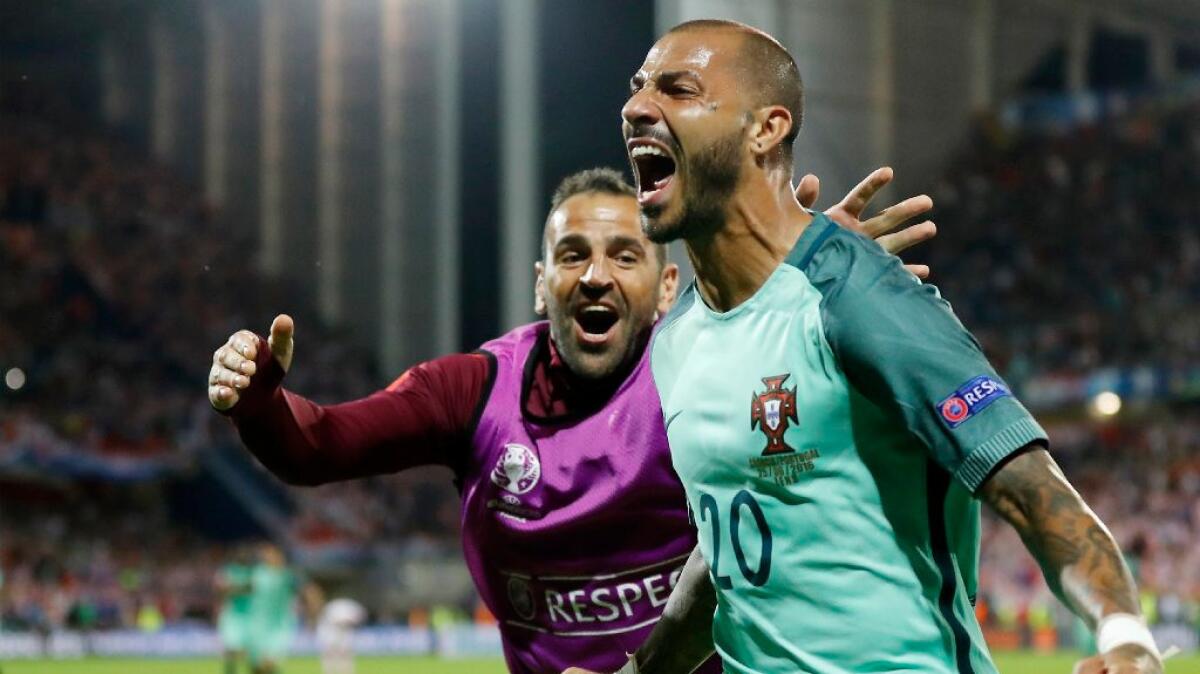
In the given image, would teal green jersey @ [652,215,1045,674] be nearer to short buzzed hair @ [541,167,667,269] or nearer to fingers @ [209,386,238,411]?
fingers @ [209,386,238,411]

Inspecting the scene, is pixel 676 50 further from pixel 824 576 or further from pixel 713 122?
pixel 824 576

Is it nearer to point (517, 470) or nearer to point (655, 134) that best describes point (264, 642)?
point (517, 470)

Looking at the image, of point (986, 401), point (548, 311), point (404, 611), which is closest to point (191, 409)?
point (404, 611)

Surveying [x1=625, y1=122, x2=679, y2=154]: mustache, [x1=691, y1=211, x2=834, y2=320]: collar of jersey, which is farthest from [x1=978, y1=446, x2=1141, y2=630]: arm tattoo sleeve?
[x1=625, y1=122, x2=679, y2=154]: mustache

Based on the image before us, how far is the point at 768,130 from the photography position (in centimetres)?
328

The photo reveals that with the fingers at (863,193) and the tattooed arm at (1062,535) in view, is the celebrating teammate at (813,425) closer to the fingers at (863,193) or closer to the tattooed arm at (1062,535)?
the tattooed arm at (1062,535)

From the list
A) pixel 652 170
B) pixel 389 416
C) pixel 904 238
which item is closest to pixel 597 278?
pixel 389 416

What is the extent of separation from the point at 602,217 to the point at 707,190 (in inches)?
64.6

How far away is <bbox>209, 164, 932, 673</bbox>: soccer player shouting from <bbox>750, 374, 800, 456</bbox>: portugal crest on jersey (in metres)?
1.56

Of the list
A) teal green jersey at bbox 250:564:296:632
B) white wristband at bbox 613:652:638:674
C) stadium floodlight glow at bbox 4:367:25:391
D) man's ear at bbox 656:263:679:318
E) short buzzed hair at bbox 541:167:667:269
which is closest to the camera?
white wristband at bbox 613:652:638:674

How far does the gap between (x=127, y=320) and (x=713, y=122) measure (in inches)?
1391

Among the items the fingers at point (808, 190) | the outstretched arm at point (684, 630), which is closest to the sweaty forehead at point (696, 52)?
the fingers at point (808, 190)

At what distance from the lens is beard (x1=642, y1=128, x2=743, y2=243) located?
3232 mm

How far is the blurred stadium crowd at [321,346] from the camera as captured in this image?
Answer: 89.6 feet
